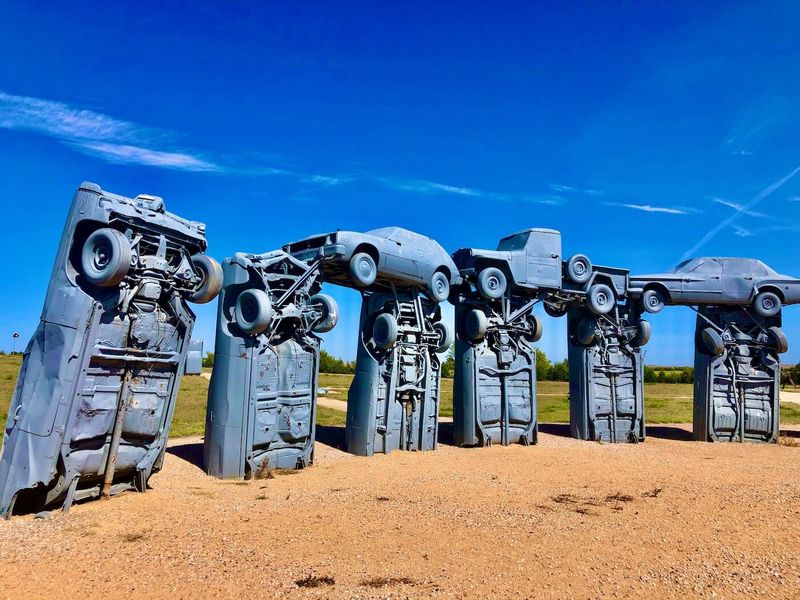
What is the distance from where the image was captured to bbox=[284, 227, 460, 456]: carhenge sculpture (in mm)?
17312

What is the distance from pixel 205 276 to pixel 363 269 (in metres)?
5.62

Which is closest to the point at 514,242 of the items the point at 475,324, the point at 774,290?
the point at 475,324

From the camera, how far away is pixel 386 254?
17.9 m

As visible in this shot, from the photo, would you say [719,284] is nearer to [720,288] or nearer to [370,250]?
[720,288]

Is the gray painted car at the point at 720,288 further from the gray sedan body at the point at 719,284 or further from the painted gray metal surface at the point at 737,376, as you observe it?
the painted gray metal surface at the point at 737,376

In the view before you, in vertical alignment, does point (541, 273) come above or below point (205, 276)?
above

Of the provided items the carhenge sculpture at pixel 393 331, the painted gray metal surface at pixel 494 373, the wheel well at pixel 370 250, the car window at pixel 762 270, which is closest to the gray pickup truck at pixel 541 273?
the painted gray metal surface at pixel 494 373

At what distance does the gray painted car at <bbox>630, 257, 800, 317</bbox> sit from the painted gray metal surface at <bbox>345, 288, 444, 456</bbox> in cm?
915

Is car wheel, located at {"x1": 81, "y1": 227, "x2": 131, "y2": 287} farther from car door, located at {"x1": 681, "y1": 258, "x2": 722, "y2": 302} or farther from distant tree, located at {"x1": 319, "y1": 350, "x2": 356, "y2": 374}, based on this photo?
distant tree, located at {"x1": 319, "y1": 350, "x2": 356, "y2": 374}

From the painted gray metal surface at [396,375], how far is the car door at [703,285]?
1042 centimetres

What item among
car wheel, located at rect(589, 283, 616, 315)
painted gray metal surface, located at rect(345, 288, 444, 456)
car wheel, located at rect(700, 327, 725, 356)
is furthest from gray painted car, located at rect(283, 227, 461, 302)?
car wheel, located at rect(700, 327, 725, 356)

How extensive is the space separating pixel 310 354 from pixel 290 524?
248 inches

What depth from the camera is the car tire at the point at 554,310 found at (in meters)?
22.5

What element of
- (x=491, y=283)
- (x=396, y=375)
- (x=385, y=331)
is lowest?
(x=396, y=375)
